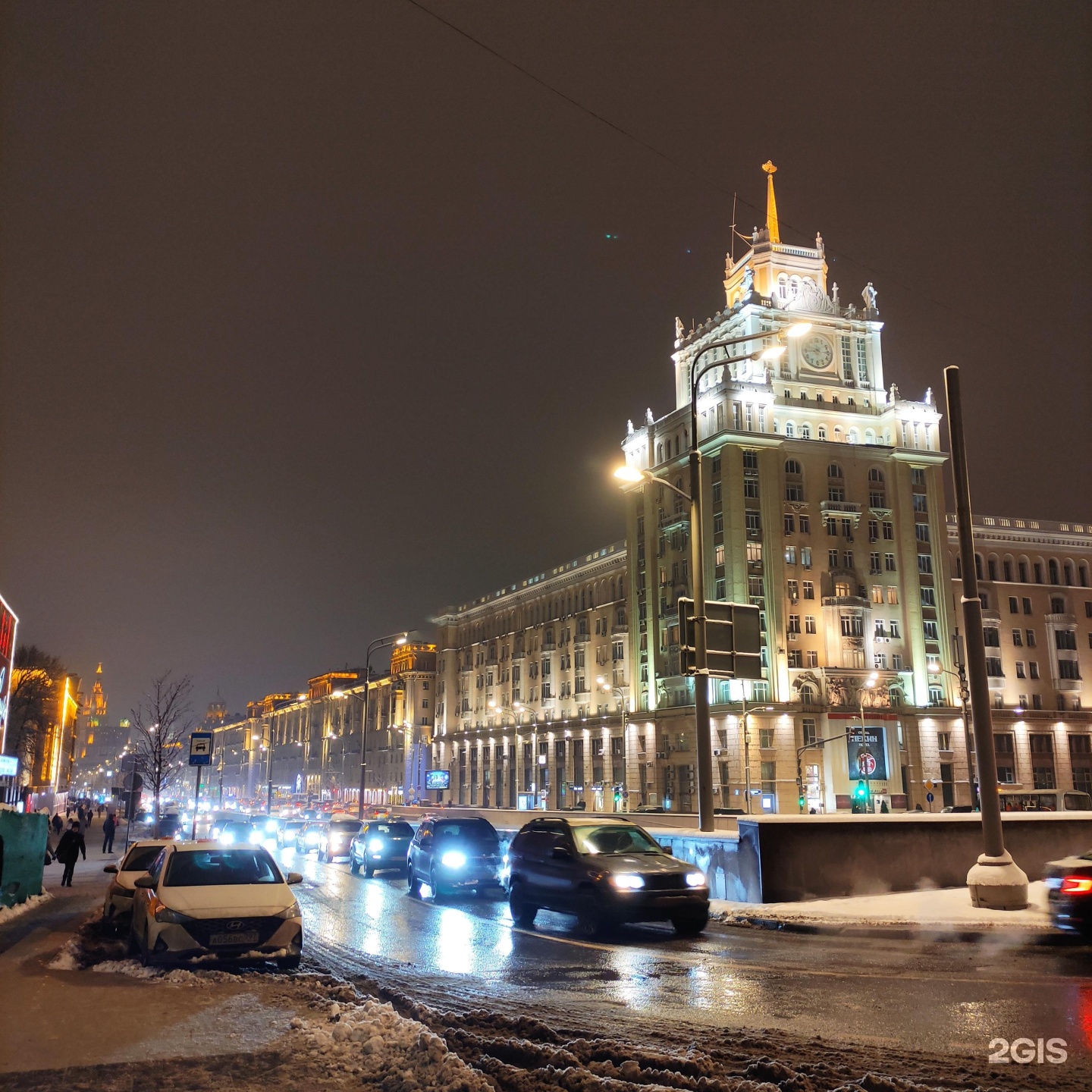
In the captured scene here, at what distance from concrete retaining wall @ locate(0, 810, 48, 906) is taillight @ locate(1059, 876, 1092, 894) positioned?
16467 millimetres

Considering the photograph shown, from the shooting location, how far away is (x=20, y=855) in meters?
18.7

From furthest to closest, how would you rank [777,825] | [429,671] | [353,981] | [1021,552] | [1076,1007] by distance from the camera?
1. [429,671]
2. [1021,552]
3. [777,825]
4. [353,981]
5. [1076,1007]

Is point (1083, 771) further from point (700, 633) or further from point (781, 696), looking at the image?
point (700, 633)

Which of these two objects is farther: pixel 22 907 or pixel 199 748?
pixel 199 748

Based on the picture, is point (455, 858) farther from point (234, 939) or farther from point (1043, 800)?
point (1043, 800)

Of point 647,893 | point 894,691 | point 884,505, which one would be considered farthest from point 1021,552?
point 647,893

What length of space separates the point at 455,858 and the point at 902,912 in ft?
33.4

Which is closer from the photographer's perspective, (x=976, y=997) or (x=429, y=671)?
(x=976, y=997)

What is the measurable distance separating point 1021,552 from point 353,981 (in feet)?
282

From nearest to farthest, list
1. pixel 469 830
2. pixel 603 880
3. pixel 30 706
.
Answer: pixel 603 880, pixel 469 830, pixel 30 706

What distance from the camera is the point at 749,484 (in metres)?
75.7

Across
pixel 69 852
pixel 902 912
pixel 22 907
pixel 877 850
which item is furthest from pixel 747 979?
pixel 69 852

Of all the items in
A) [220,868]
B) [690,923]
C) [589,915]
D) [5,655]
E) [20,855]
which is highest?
[5,655]

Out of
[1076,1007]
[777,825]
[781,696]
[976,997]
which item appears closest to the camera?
[1076,1007]
